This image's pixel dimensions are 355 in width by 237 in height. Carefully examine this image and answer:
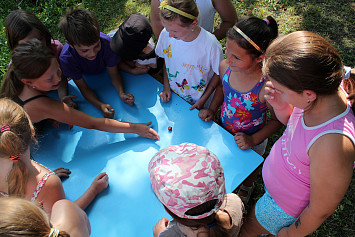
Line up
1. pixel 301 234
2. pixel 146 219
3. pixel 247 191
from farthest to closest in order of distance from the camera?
pixel 247 191
pixel 146 219
pixel 301 234

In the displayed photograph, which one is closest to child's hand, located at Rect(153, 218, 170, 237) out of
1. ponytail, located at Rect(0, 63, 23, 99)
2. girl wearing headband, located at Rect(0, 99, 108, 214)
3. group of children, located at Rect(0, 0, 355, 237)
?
group of children, located at Rect(0, 0, 355, 237)

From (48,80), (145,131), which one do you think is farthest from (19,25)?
(145,131)

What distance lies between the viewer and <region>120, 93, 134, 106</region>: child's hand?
246cm

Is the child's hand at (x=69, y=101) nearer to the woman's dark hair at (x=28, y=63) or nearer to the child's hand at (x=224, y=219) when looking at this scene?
the woman's dark hair at (x=28, y=63)

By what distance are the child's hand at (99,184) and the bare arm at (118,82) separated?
0.81 meters

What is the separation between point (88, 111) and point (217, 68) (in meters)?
1.25

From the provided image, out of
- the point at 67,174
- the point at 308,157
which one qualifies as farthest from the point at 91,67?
the point at 308,157

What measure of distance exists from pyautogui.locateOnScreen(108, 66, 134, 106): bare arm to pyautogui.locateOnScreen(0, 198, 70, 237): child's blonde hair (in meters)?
1.58

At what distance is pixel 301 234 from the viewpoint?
1458 millimetres

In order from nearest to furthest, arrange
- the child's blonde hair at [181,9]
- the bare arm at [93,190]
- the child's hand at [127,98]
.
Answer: the bare arm at [93,190], the child's blonde hair at [181,9], the child's hand at [127,98]

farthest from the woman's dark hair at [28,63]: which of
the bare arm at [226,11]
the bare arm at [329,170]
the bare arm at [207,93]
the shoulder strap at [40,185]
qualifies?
the bare arm at [329,170]

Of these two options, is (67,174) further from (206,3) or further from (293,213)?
(206,3)

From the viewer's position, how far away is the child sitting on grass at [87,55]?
88.4 inches

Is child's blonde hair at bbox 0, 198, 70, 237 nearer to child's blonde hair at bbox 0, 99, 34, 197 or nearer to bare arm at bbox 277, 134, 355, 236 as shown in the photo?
child's blonde hair at bbox 0, 99, 34, 197
